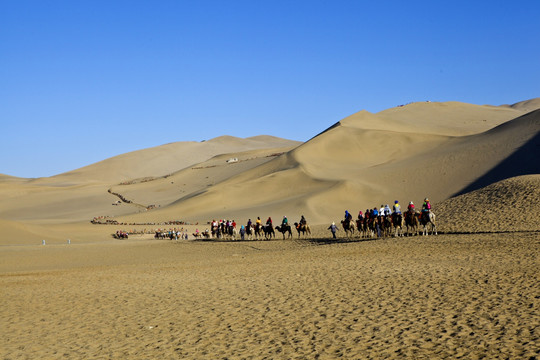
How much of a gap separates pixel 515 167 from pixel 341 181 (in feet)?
60.0

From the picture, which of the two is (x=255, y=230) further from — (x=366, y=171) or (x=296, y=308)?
(x=366, y=171)

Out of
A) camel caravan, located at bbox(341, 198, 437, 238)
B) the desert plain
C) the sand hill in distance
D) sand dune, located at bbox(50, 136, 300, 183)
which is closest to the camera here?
the desert plain

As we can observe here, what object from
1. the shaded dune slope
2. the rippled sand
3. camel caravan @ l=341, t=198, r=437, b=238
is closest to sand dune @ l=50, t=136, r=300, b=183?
the shaded dune slope

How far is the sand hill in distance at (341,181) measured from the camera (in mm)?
57438

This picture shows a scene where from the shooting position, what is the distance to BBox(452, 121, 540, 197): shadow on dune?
182ft

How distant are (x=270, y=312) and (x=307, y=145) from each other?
76.6m

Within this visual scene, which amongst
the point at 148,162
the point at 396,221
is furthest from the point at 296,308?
the point at 148,162

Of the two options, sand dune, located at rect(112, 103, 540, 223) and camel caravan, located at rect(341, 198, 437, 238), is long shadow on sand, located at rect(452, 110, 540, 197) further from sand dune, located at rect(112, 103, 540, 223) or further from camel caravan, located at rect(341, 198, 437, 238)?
camel caravan, located at rect(341, 198, 437, 238)

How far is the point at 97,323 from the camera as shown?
13.0 m

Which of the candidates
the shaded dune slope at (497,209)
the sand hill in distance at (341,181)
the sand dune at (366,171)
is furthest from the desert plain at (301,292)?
the sand dune at (366,171)

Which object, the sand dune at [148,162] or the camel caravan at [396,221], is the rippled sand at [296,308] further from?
the sand dune at [148,162]

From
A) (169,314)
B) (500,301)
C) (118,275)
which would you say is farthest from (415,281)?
(118,275)

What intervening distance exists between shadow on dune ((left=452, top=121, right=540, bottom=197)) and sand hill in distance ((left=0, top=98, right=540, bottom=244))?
112 millimetres

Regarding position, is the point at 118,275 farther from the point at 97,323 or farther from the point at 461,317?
the point at 461,317
